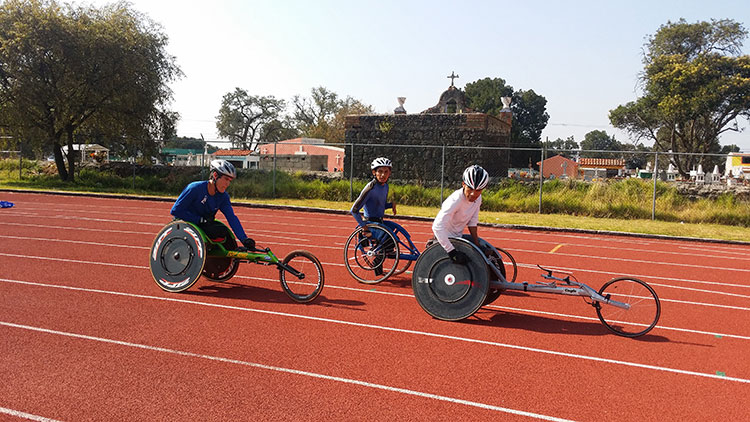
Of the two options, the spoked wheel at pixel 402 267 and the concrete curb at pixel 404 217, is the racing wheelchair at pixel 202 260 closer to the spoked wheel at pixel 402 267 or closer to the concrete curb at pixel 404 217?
the spoked wheel at pixel 402 267

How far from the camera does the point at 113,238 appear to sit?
11812 millimetres

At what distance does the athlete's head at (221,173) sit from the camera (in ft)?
23.4

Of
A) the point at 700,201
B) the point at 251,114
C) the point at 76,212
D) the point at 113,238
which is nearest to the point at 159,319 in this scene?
the point at 113,238

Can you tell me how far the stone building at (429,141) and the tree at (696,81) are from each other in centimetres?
1736

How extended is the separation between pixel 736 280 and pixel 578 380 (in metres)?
6.23

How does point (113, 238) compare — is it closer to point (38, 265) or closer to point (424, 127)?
point (38, 265)

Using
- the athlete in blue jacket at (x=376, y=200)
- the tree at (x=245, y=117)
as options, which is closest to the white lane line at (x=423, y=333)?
the athlete in blue jacket at (x=376, y=200)

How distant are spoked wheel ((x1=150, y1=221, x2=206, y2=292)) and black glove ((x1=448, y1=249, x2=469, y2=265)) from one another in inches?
119

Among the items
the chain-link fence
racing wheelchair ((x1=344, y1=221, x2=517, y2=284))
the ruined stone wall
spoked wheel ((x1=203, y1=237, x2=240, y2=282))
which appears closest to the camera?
spoked wheel ((x1=203, y1=237, x2=240, y2=282))

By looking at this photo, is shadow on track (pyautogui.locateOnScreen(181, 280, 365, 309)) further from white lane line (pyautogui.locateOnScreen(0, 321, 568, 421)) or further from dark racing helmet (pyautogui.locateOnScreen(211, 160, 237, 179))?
white lane line (pyautogui.locateOnScreen(0, 321, 568, 421))

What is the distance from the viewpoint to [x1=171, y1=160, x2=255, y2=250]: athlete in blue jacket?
7164mm

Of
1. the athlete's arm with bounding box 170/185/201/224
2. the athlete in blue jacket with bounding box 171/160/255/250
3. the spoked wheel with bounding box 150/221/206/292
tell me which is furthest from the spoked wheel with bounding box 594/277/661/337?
the athlete's arm with bounding box 170/185/201/224

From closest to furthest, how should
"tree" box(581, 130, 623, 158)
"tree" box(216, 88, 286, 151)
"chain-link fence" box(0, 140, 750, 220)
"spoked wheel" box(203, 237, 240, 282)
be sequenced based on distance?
"spoked wheel" box(203, 237, 240, 282) → "chain-link fence" box(0, 140, 750, 220) → "tree" box(216, 88, 286, 151) → "tree" box(581, 130, 623, 158)

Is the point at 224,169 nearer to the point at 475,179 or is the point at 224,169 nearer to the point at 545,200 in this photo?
the point at 475,179
